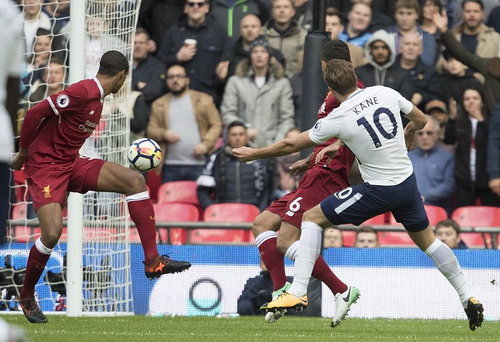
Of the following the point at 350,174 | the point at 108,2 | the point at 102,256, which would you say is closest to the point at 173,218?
the point at 102,256

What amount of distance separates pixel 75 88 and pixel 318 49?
2.86m

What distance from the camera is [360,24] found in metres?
14.6

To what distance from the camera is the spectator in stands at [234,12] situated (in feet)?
49.6

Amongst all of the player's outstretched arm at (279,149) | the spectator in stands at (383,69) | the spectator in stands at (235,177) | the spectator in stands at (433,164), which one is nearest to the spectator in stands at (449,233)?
the spectator in stands at (433,164)

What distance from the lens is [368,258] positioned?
462 inches

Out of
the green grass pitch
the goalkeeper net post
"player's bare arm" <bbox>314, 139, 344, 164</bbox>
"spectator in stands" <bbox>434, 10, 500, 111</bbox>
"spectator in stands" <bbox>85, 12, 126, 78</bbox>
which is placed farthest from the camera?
"spectator in stands" <bbox>434, 10, 500, 111</bbox>

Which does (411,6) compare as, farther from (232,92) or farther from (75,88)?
(75,88)

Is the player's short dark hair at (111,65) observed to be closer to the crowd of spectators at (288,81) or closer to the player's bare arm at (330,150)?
the player's bare arm at (330,150)

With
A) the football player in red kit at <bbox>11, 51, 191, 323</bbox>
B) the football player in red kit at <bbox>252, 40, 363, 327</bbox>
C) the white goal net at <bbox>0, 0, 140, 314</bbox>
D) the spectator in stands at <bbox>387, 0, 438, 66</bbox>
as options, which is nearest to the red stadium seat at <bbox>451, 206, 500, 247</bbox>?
the spectator in stands at <bbox>387, 0, 438, 66</bbox>

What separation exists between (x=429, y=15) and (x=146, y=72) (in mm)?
3796

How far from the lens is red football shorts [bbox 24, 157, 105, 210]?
9.51 meters

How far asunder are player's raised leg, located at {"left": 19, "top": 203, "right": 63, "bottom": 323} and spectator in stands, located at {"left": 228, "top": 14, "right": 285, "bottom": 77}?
5528mm

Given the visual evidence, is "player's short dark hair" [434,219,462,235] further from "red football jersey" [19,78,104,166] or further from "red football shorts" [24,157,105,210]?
"red football jersey" [19,78,104,166]

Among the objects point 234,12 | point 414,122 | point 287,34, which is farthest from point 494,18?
point 414,122
